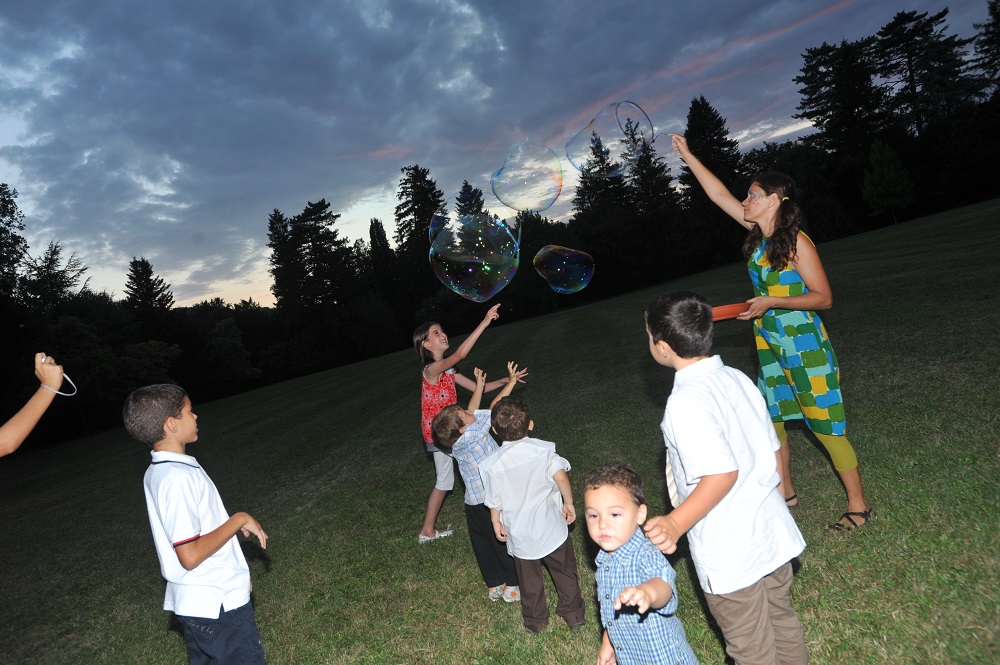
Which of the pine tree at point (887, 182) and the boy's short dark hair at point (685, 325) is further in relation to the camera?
the pine tree at point (887, 182)

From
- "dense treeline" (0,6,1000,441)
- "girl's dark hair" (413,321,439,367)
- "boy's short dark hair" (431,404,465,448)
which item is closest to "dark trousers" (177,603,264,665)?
"boy's short dark hair" (431,404,465,448)

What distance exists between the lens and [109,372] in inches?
1649

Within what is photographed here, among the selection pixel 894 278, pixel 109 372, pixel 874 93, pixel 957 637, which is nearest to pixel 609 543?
pixel 957 637

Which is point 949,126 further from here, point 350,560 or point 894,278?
point 350,560

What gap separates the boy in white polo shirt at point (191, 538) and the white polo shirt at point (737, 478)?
2.05 m

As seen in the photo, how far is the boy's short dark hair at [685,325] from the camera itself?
97.9 inches

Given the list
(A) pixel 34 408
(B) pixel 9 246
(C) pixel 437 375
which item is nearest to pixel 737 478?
(A) pixel 34 408

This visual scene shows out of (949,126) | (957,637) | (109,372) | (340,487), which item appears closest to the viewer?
(957,637)

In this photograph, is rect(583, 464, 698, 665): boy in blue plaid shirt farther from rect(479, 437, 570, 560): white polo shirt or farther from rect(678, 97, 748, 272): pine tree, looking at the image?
rect(678, 97, 748, 272): pine tree

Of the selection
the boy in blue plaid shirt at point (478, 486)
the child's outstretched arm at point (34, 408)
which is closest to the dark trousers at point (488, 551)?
the boy in blue plaid shirt at point (478, 486)

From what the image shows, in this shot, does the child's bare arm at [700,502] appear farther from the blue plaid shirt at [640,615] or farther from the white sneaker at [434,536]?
the white sneaker at [434,536]

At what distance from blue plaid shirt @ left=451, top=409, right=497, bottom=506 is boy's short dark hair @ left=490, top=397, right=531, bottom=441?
672mm

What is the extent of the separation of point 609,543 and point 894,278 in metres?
16.2

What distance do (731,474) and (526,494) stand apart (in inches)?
68.0
